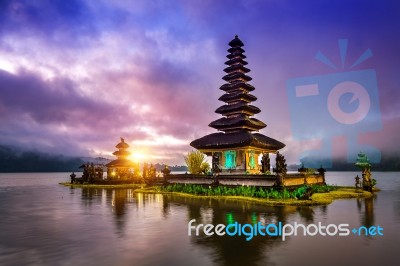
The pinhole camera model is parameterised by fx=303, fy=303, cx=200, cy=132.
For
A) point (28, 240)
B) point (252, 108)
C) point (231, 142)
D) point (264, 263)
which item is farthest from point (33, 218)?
point (252, 108)

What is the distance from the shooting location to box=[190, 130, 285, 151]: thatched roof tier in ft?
114

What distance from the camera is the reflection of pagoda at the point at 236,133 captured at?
36.2 m

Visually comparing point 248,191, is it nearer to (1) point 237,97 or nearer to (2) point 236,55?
(1) point 237,97

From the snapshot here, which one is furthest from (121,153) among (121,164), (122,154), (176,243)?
(176,243)

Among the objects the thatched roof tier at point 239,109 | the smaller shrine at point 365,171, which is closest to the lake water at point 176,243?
the smaller shrine at point 365,171

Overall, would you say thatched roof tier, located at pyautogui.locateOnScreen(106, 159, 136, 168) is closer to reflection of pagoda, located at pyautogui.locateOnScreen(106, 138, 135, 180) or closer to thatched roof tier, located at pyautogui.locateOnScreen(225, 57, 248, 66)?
reflection of pagoda, located at pyautogui.locateOnScreen(106, 138, 135, 180)

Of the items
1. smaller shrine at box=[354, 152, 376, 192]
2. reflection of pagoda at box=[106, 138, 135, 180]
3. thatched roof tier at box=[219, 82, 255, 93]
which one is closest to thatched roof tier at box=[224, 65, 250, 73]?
thatched roof tier at box=[219, 82, 255, 93]

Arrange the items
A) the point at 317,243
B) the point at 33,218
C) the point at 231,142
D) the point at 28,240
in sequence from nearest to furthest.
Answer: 1. the point at 317,243
2. the point at 28,240
3. the point at 33,218
4. the point at 231,142

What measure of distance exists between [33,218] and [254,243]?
46.9 ft

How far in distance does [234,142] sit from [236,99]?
7975mm

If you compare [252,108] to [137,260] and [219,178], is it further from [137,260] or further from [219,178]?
[137,260]

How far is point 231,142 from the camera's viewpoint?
3572 centimetres

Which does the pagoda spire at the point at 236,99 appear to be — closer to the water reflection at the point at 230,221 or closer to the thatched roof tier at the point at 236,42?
the thatched roof tier at the point at 236,42

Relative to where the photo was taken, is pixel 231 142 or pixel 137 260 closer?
pixel 137 260
